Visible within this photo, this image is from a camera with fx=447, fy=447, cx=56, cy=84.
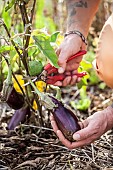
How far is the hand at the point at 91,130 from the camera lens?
1.27 meters

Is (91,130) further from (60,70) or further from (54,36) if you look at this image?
(54,36)

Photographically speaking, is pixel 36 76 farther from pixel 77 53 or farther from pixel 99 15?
pixel 99 15

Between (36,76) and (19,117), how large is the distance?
27cm

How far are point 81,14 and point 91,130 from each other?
0.44 m

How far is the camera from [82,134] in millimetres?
1269

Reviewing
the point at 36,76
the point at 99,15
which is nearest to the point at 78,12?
the point at 36,76

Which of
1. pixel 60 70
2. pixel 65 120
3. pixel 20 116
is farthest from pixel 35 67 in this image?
pixel 20 116

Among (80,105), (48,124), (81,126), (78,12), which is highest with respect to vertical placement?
(78,12)

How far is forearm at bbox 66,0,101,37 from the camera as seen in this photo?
150 centimetres

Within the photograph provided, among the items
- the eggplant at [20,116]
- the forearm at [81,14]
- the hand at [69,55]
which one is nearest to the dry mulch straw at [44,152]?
the eggplant at [20,116]

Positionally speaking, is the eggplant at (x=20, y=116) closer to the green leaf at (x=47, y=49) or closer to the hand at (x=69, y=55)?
the hand at (x=69, y=55)

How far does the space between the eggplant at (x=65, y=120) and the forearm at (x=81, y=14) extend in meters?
0.29

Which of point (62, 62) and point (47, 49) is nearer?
point (47, 49)

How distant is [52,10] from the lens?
2.71 meters
